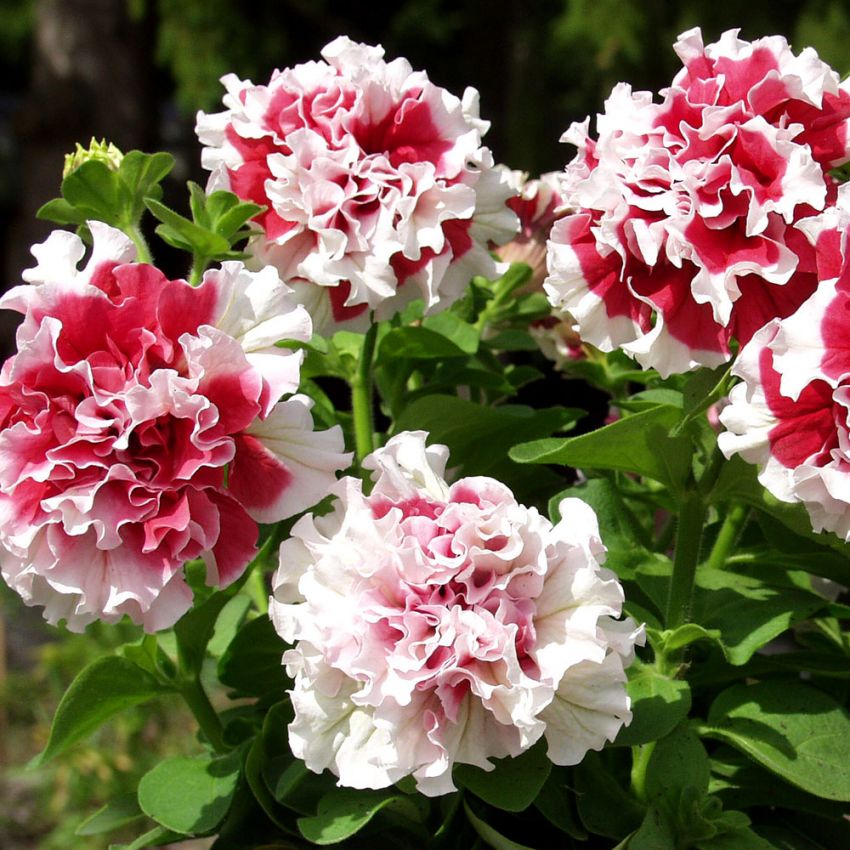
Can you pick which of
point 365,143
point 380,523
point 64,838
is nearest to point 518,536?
point 380,523

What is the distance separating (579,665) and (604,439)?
13 cm

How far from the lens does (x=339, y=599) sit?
53 cm

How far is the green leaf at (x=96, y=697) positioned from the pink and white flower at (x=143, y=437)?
0.40 feet

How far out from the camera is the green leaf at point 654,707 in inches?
22.7

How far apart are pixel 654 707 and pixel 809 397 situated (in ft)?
0.62

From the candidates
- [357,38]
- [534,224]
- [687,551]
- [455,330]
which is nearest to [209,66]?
[357,38]

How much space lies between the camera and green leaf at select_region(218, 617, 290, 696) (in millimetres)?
677

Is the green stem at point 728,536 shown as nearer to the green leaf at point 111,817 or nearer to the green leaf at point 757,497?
the green leaf at point 757,497

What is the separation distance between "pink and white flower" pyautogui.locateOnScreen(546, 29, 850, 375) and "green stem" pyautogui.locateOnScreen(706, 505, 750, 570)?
193 millimetres

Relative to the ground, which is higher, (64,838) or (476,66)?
(476,66)

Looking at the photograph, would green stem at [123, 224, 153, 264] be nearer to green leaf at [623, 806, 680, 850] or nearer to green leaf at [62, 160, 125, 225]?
green leaf at [62, 160, 125, 225]

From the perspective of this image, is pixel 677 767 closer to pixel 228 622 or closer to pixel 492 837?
pixel 492 837

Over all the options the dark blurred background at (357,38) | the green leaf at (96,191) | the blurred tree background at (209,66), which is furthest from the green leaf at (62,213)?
the dark blurred background at (357,38)

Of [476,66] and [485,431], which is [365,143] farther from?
[476,66]
